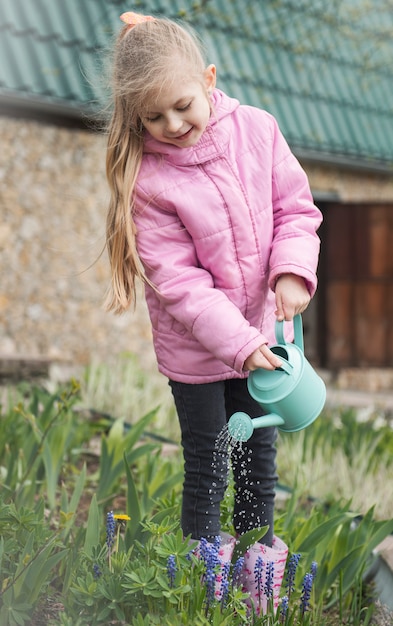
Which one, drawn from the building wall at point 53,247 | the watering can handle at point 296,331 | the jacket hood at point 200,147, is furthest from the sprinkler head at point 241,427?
the building wall at point 53,247

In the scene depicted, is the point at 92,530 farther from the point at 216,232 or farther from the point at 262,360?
the point at 216,232

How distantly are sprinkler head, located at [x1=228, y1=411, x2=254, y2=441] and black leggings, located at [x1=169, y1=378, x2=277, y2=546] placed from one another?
0.21 metres

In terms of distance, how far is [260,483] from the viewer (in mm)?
2322

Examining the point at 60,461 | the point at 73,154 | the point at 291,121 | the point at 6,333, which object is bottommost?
the point at 60,461

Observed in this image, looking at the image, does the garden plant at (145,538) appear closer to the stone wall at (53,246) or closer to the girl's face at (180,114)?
the girl's face at (180,114)

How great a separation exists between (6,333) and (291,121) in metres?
3.18

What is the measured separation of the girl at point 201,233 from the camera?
81.6 inches

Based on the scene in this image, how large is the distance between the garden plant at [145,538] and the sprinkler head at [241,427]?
0.82 ft

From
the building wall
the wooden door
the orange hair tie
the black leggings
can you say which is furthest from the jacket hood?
the wooden door

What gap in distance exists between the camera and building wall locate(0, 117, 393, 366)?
5.81 meters

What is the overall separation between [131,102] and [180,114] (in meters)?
0.12

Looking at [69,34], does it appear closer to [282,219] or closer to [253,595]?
[282,219]

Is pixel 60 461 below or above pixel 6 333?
below

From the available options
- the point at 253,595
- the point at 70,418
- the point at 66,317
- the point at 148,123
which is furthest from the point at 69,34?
the point at 253,595
